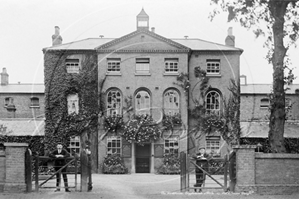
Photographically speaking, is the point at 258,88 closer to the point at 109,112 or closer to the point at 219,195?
the point at 109,112

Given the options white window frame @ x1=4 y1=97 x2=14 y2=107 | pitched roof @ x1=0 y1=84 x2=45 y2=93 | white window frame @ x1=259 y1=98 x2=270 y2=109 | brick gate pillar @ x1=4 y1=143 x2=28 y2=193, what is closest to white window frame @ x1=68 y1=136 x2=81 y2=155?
pitched roof @ x1=0 y1=84 x2=45 y2=93

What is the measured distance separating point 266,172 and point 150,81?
15.8 m

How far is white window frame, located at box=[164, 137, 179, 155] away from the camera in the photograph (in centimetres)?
2786

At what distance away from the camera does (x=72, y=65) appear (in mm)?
29719

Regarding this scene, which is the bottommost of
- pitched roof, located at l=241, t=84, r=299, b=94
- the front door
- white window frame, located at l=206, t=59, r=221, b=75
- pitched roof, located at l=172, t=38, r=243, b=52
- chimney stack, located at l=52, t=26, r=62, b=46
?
the front door

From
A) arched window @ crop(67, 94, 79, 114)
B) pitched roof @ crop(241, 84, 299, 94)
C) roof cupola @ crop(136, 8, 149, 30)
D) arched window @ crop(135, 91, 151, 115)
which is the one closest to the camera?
arched window @ crop(135, 91, 151, 115)

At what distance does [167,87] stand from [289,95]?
16.2 metres

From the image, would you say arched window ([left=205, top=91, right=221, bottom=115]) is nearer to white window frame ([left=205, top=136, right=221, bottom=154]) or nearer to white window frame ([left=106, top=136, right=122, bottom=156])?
white window frame ([left=205, top=136, right=221, bottom=154])

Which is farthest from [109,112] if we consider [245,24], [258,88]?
[258,88]

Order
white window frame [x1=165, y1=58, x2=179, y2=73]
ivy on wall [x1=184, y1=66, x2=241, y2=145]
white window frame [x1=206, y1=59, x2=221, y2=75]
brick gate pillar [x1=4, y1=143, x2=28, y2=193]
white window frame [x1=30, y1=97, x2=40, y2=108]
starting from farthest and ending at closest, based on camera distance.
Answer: white window frame [x1=30, y1=97, x2=40, y2=108], white window frame [x1=206, y1=59, x2=221, y2=75], white window frame [x1=165, y1=58, x2=179, y2=73], ivy on wall [x1=184, y1=66, x2=241, y2=145], brick gate pillar [x1=4, y1=143, x2=28, y2=193]

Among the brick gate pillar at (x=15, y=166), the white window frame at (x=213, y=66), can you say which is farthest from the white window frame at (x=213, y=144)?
the brick gate pillar at (x=15, y=166)

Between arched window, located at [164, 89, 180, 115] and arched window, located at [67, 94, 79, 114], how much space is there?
19.8 feet

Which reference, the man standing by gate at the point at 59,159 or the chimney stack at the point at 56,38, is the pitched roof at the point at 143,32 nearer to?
the chimney stack at the point at 56,38

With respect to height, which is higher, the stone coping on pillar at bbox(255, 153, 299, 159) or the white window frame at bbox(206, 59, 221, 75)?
the white window frame at bbox(206, 59, 221, 75)
